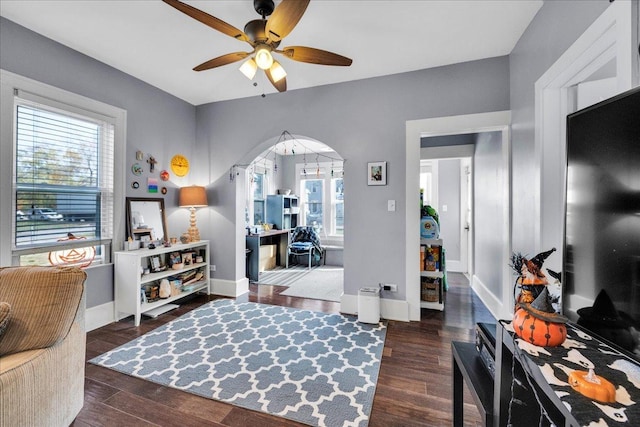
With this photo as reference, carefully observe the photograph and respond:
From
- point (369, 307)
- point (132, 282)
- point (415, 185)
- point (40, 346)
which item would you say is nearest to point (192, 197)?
point (132, 282)

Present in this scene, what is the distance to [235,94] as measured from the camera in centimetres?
355

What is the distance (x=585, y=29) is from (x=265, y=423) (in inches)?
106

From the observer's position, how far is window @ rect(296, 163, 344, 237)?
20.3 ft

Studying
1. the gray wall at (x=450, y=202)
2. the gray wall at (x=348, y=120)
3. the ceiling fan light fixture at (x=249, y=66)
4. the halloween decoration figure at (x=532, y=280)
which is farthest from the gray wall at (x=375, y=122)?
the gray wall at (x=450, y=202)

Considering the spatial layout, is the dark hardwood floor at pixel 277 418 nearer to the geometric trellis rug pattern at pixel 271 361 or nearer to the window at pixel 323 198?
the geometric trellis rug pattern at pixel 271 361

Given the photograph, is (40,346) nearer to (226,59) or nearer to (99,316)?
(99,316)

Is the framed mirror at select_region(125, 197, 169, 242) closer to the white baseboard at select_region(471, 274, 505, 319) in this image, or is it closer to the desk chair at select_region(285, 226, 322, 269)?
the desk chair at select_region(285, 226, 322, 269)

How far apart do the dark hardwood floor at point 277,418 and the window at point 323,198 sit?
368 centimetres

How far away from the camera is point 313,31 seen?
2266mm

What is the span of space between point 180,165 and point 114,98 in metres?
1.02

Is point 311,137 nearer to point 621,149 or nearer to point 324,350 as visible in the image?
point 324,350

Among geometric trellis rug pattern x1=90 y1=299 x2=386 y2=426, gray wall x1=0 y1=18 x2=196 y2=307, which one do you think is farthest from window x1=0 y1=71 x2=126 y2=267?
geometric trellis rug pattern x1=90 y1=299 x2=386 y2=426

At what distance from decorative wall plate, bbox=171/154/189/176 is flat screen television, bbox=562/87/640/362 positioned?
3.87m

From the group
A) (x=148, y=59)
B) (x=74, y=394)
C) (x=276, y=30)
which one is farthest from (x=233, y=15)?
(x=74, y=394)
